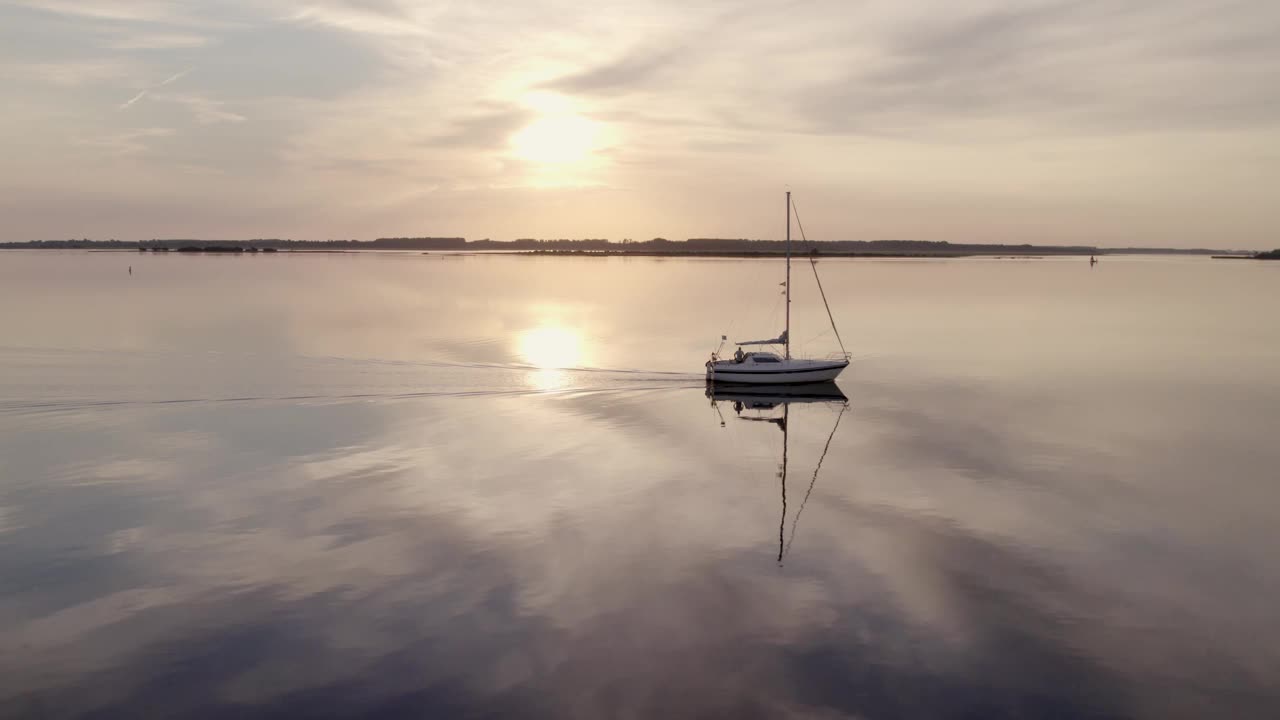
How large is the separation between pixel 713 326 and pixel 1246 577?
81.5 metres

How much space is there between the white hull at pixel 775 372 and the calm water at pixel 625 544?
8.02 feet

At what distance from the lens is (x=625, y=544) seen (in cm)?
2798

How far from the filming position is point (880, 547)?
27.7 m

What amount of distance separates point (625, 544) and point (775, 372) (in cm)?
3493

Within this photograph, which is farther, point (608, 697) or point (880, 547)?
point (880, 547)

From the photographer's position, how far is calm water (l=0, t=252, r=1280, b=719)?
19.1 m

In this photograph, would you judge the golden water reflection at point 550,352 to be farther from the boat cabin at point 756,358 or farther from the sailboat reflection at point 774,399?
the boat cabin at point 756,358

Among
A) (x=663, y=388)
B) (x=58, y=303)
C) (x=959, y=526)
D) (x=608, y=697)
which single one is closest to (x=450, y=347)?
(x=663, y=388)

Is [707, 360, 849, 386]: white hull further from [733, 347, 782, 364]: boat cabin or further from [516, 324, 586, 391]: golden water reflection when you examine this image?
[516, 324, 586, 391]: golden water reflection

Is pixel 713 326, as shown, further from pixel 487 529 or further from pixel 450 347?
pixel 487 529

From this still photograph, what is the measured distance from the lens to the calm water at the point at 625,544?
751 inches

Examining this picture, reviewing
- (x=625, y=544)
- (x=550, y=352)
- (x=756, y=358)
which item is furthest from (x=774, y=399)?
(x=625, y=544)

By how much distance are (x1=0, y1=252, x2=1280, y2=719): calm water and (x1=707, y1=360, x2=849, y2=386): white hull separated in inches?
96.2

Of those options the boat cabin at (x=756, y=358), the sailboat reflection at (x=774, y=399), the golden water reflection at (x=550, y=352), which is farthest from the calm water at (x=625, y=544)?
the boat cabin at (x=756, y=358)
